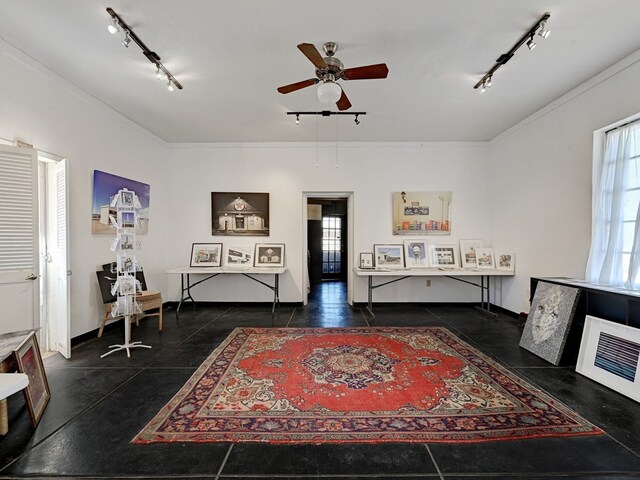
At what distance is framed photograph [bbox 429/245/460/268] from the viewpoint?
5320 millimetres

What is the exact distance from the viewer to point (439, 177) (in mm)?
5449

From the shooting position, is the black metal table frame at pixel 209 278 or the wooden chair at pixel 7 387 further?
the black metal table frame at pixel 209 278

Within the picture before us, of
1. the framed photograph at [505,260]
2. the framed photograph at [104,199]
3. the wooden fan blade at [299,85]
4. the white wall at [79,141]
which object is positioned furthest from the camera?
the framed photograph at [505,260]

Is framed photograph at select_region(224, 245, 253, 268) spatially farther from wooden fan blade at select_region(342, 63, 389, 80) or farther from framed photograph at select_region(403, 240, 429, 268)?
wooden fan blade at select_region(342, 63, 389, 80)

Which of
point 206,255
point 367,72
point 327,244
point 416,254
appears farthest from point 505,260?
point 206,255

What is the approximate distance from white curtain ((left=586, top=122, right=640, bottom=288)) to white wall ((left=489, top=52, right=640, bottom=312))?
196 millimetres

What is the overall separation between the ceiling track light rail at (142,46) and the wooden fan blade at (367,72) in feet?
6.27

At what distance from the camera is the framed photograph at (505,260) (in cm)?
475

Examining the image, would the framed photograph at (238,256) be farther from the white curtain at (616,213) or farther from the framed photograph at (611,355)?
the white curtain at (616,213)

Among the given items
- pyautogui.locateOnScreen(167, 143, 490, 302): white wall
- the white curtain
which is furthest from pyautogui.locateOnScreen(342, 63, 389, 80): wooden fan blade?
pyautogui.locateOnScreen(167, 143, 490, 302): white wall

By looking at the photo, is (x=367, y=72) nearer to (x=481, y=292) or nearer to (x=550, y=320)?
(x=550, y=320)

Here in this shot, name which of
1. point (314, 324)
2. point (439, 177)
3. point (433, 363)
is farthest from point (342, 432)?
point (439, 177)

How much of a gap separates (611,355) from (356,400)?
2.41 m

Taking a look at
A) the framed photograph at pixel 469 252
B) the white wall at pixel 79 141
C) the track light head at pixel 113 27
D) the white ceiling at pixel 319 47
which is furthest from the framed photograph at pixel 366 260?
Answer: the track light head at pixel 113 27
